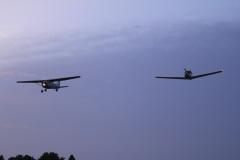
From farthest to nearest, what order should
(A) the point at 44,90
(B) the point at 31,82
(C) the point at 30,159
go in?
(C) the point at 30,159 → (B) the point at 31,82 → (A) the point at 44,90

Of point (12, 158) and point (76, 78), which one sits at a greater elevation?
point (76, 78)

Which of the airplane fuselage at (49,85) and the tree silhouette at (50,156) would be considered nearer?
the airplane fuselage at (49,85)

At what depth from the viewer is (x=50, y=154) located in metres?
157

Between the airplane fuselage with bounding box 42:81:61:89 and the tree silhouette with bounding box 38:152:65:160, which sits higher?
the airplane fuselage with bounding box 42:81:61:89

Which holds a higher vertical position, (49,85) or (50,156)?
(49,85)

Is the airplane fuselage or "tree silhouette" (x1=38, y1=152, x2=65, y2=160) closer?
the airplane fuselage

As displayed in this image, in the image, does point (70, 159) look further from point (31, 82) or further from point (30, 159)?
point (31, 82)

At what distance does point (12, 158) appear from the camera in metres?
162

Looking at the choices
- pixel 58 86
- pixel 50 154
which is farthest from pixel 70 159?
pixel 58 86

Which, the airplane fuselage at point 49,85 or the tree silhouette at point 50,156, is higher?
the airplane fuselage at point 49,85

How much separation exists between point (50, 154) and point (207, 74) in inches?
2830

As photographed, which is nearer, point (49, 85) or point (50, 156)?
point (49, 85)

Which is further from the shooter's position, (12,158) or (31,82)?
(12,158)

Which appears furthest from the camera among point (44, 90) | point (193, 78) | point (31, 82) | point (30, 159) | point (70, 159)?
point (30, 159)
